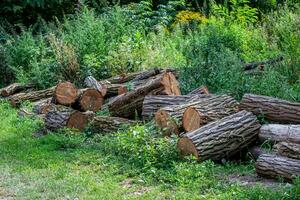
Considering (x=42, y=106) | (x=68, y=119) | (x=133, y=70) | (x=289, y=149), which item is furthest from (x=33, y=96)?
(x=289, y=149)

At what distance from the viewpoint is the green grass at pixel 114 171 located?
6.31 m

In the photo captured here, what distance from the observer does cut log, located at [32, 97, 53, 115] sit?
10742mm

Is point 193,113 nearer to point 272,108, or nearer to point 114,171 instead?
point 272,108

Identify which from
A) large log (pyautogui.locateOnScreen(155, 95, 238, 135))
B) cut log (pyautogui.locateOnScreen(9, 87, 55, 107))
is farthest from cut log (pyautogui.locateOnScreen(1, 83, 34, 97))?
large log (pyautogui.locateOnScreen(155, 95, 238, 135))

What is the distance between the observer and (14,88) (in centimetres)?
1284

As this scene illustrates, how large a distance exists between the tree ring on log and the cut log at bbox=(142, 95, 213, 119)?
1.44 m

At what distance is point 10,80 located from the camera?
1471cm

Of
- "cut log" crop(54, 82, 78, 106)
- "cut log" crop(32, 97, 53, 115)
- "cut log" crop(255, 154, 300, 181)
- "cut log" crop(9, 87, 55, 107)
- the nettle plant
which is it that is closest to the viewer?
"cut log" crop(255, 154, 300, 181)

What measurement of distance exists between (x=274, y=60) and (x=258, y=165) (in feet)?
15.3

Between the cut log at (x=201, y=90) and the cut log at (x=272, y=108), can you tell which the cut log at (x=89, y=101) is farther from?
the cut log at (x=272, y=108)

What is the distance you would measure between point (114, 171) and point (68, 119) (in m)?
2.43

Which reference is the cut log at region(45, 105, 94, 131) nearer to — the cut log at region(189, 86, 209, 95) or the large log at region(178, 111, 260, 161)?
the cut log at region(189, 86, 209, 95)

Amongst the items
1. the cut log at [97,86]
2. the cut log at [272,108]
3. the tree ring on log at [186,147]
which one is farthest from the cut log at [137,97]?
the tree ring on log at [186,147]

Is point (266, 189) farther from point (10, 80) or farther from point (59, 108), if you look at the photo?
point (10, 80)
